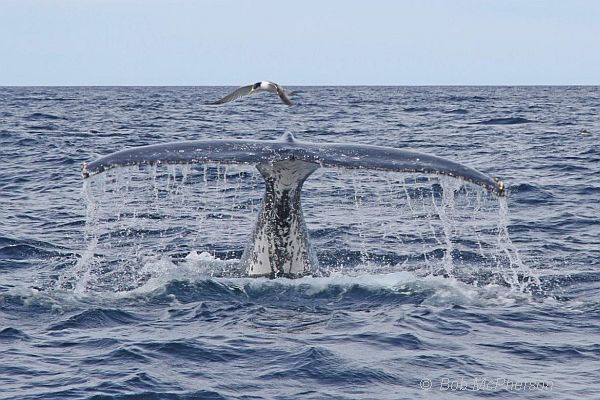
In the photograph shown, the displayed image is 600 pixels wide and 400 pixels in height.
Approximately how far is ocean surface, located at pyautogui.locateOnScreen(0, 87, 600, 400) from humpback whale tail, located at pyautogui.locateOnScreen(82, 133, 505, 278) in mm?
135

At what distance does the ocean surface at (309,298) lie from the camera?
696 cm

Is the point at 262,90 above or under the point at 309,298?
above

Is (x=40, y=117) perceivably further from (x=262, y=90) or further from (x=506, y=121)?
(x=262, y=90)

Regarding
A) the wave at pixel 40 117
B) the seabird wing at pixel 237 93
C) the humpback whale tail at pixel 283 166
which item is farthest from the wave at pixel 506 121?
the humpback whale tail at pixel 283 166

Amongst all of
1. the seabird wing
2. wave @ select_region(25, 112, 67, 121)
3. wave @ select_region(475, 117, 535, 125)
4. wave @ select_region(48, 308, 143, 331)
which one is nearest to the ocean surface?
wave @ select_region(48, 308, 143, 331)

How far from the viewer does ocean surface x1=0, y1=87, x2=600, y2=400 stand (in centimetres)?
696

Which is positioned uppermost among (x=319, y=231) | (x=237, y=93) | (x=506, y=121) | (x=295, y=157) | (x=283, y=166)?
(x=237, y=93)

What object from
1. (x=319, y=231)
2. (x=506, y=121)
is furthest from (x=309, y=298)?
(x=506, y=121)

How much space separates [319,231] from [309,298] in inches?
202

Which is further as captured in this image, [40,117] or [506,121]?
[40,117]

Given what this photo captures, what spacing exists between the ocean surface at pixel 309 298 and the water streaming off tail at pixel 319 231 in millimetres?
57

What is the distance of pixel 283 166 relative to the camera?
347 inches

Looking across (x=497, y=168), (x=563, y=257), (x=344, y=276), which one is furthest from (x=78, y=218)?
(x=497, y=168)

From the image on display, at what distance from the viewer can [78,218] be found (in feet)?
51.4
